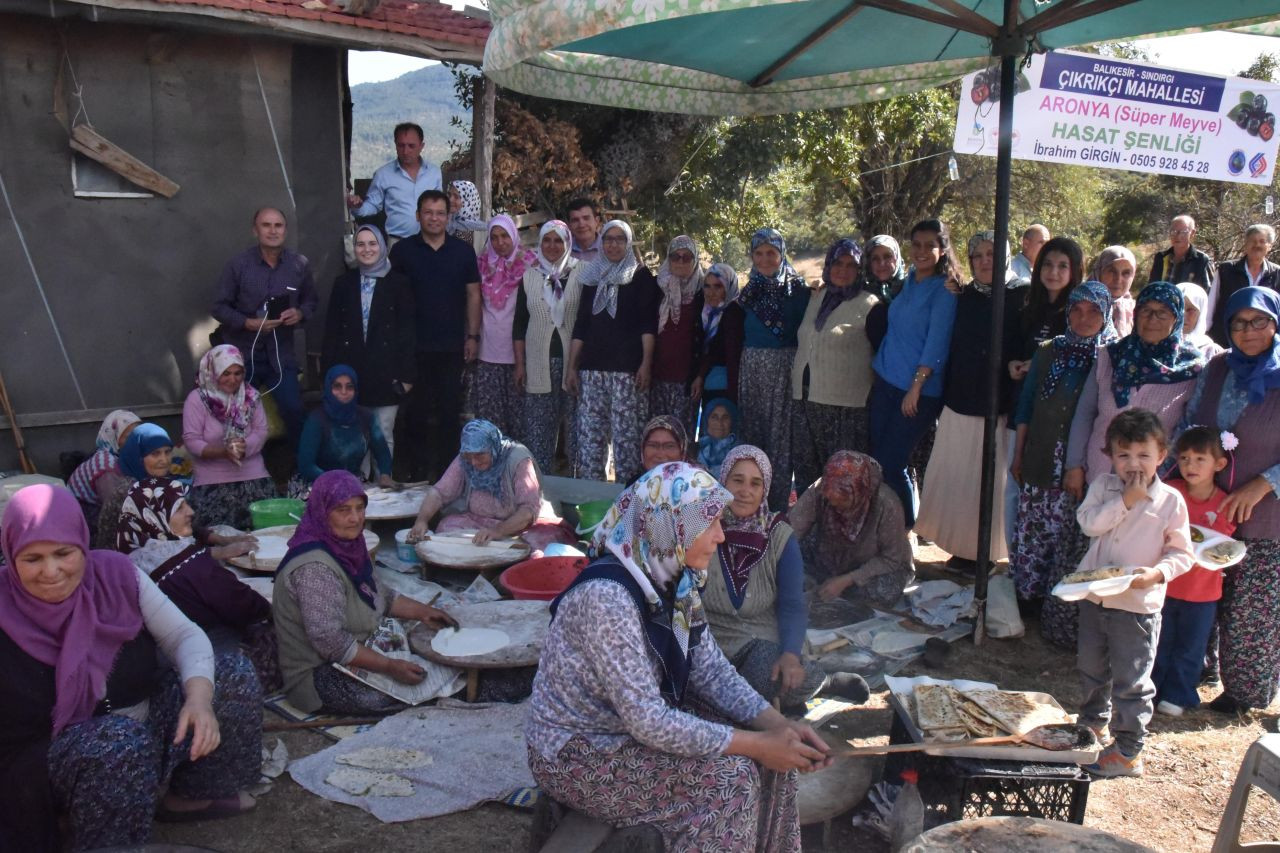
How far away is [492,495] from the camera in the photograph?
5.59 metres

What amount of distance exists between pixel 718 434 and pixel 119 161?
4.07m

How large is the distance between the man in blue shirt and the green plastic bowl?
2.31 metres

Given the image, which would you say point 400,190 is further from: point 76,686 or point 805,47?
point 76,686

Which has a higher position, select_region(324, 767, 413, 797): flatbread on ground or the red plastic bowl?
the red plastic bowl

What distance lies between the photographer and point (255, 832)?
132 inches

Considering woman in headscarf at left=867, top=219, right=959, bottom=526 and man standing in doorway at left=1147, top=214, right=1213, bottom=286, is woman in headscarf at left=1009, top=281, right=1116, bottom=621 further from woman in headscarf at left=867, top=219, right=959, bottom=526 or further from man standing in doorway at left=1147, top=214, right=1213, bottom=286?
man standing in doorway at left=1147, top=214, right=1213, bottom=286

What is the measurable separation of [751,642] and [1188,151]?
335 cm

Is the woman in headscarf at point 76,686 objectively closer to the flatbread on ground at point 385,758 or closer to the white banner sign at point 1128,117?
the flatbread on ground at point 385,758

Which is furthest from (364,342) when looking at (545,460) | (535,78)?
(535,78)

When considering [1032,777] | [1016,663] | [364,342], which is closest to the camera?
[1032,777]

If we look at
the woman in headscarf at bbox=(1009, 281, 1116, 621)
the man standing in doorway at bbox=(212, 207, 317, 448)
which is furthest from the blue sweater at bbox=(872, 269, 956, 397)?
the man standing in doorway at bbox=(212, 207, 317, 448)

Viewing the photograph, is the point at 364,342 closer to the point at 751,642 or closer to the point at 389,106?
the point at 751,642

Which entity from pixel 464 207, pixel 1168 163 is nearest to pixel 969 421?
pixel 1168 163

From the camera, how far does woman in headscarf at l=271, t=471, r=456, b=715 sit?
3932mm
